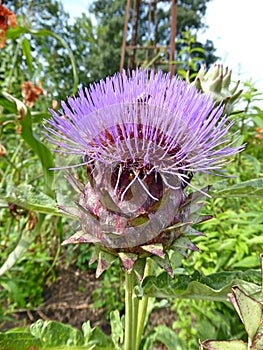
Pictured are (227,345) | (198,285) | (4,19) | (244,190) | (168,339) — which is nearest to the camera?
(227,345)

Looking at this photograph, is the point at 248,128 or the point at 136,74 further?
the point at 248,128

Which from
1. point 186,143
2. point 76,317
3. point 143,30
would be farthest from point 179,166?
point 143,30

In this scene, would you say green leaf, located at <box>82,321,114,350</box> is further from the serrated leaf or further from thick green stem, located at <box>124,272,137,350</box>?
the serrated leaf

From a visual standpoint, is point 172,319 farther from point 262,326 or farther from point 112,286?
point 262,326

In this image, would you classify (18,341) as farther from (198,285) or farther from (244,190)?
(244,190)

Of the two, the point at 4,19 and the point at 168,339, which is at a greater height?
the point at 4,19

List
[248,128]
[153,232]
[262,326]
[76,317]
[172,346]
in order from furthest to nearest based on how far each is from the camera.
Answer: [76,317] → [248,128] → [172,346] → [153,232] → [262,326]

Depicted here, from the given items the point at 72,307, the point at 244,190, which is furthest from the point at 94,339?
the point at 72,307
